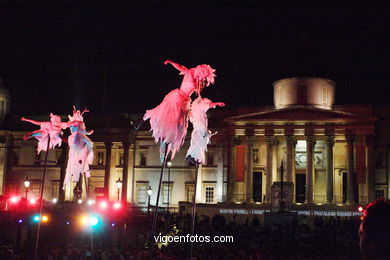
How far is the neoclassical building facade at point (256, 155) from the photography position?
45.8 meters

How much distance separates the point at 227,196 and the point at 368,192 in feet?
40.1

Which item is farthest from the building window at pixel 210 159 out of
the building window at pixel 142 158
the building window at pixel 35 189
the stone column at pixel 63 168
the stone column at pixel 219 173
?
the building window at pixel 35 189

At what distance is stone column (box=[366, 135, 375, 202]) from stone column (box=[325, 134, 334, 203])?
3067 mm

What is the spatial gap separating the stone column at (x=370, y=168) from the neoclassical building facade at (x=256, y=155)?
87mm

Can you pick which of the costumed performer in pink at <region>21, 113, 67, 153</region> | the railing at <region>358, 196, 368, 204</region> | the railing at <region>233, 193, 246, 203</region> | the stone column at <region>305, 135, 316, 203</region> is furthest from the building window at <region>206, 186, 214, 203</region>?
the costumed performer in pink at <region>21, 113, 67, 153</region>

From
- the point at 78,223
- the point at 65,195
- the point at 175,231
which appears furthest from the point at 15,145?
the point at 175,231

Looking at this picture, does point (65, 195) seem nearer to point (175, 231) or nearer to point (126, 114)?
point (126, 114)

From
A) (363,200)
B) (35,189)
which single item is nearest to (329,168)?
(363,200)

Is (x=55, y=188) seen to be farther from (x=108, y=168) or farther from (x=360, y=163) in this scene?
(x=360, y=163)

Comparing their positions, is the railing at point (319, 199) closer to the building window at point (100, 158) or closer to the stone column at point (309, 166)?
the stone column at point (309, 166)

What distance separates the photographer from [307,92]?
50.0 metres

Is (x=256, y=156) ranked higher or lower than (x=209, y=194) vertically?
higher

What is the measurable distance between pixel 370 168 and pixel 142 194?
76.3 feet

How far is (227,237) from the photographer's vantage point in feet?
85.4
